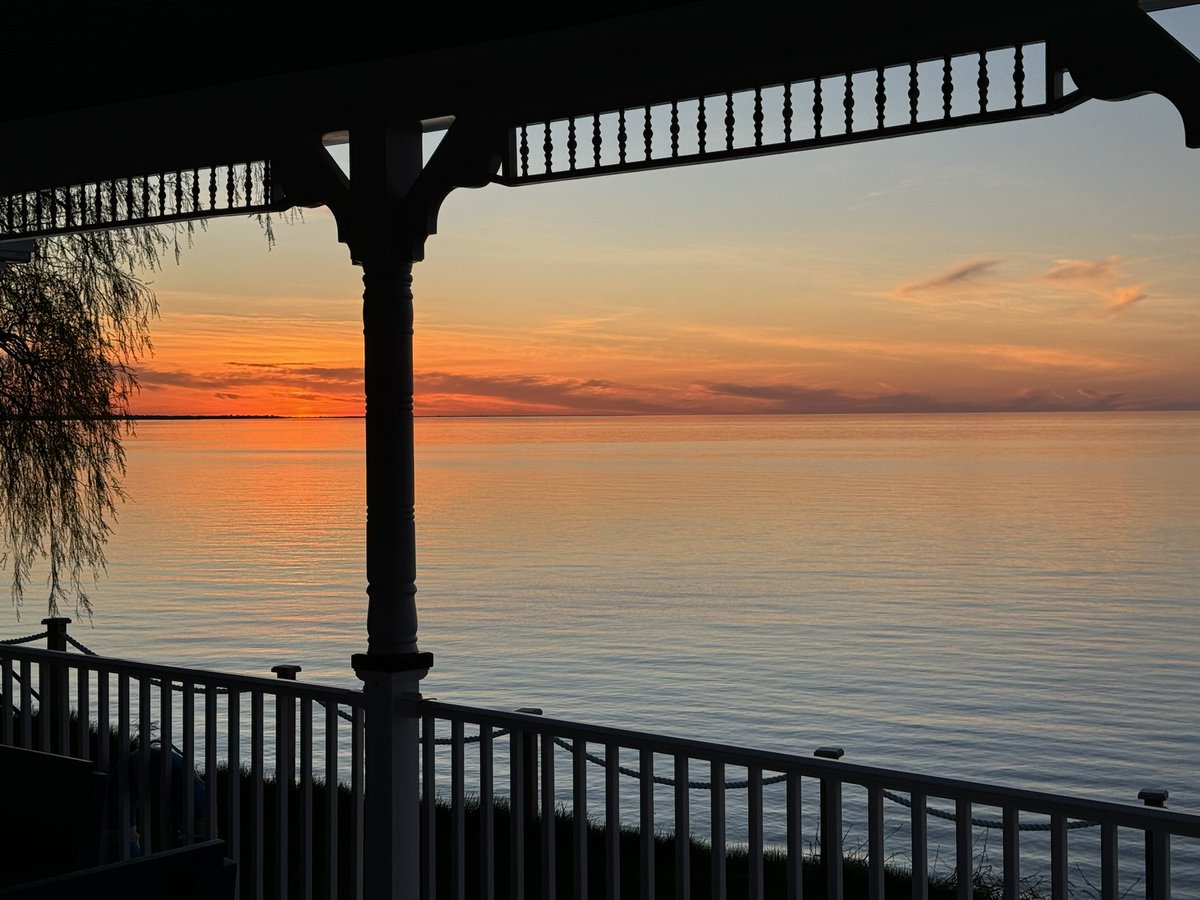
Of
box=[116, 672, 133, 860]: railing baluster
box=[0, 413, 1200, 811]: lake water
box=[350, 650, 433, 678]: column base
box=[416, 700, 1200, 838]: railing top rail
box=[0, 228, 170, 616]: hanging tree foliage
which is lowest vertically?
box=[0, 413, 1200, 811]: lake water

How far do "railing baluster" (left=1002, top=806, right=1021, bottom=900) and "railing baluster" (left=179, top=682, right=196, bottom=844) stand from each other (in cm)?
264

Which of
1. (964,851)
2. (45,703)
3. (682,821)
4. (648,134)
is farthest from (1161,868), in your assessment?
(45,703)

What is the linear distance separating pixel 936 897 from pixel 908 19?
678cm

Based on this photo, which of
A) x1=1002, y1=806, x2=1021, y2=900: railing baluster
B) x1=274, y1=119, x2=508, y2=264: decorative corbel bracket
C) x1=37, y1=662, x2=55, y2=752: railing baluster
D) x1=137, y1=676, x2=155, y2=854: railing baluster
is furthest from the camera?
x1=37, y1=662, x2=55, y2=752: railing baluster

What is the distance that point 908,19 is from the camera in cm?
317

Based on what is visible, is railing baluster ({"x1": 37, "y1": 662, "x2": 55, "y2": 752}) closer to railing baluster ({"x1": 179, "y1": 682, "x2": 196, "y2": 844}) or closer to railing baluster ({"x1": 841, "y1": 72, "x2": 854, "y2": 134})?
railing baluster ({"x1": 179, "y1": 682, "x2": 196, "y2": 844})

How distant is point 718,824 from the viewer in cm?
344

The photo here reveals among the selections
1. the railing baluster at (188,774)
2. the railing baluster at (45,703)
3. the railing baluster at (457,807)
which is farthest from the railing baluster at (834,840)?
the railing baluster at (45,703)

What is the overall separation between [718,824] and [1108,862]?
940 mm

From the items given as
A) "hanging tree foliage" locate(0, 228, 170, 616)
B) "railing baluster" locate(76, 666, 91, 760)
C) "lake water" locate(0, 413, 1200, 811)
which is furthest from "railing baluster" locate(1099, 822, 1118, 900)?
"lake water" locate(0, 413, 1200, 811)

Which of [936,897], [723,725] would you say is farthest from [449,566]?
[936,897]

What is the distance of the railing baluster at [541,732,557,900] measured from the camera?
3.75 meters

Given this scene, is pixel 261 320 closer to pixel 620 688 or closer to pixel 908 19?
pixel 620 688

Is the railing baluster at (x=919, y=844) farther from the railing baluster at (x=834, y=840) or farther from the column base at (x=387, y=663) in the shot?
the column base at (x=387, y=663)
